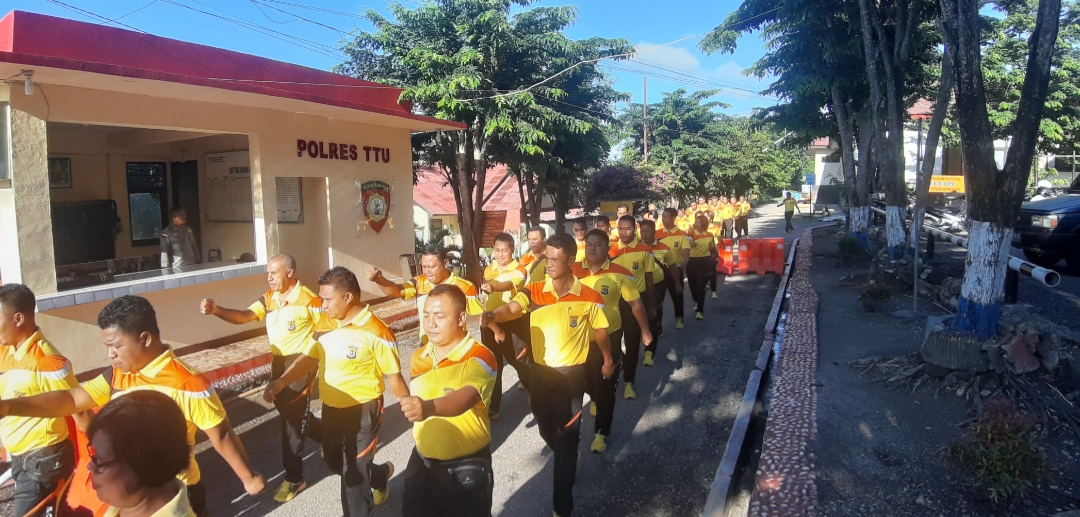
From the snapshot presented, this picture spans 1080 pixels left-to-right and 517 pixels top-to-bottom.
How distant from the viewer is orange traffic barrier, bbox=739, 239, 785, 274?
47.9 feet

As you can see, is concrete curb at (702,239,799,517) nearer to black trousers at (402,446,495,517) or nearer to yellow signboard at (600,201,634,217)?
black trousers at (402,446,495,517)

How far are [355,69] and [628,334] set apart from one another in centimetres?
1105

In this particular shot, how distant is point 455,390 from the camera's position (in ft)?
9.67

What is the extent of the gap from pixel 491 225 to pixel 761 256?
20.2 ft

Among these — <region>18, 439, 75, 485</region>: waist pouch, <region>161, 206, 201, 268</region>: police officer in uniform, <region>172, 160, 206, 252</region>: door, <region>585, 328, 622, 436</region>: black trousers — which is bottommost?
<region>585, 328, 622, 436</region>: black trousers

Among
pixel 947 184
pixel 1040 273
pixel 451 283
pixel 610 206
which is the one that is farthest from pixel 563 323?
pixel 947 184

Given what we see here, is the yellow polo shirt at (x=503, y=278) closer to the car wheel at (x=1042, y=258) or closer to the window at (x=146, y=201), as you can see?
the window at (x=146, y=201)

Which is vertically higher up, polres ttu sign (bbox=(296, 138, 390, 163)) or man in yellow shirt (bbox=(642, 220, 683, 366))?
polres ttu sign (bbox=(296, 138, 390, 163))

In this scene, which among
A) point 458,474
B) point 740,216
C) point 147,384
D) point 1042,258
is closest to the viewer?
point 147,384

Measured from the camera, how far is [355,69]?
49.0 feet

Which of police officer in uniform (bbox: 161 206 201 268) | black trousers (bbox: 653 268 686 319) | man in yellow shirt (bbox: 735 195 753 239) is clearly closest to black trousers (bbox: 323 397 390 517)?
black trousers (bbox: 653 268 686 319)

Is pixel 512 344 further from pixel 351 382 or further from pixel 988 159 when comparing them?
pixel 988 159

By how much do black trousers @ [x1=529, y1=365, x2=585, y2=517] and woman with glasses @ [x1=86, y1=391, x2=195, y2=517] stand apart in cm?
235

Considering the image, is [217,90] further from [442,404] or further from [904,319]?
[904,319]
